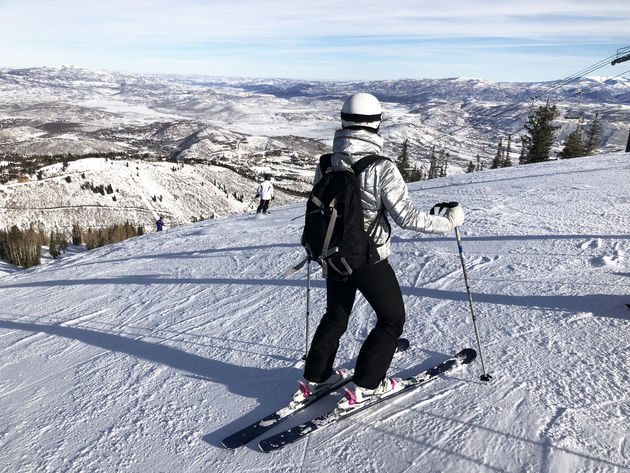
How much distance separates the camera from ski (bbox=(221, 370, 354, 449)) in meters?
2.79

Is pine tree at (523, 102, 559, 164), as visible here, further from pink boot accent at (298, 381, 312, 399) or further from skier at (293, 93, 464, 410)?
pink boot accent at (298, 381, 312, 399)

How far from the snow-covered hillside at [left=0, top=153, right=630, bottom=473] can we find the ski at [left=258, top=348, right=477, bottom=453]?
0.07 metres

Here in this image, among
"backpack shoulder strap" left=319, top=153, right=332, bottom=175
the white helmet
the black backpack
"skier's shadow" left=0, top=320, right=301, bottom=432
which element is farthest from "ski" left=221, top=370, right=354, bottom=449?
the white helmet

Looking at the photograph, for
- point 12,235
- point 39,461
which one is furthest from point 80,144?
point 39,461

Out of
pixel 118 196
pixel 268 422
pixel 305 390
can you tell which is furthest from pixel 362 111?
pixel 118 196

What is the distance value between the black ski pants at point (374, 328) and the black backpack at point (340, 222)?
14 cm

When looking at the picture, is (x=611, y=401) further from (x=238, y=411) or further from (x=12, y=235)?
(x=12, y=235)

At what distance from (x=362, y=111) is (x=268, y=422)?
2.26 m

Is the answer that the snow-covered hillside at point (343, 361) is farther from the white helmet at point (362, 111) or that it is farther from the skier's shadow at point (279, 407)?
the white helmet at point (362, 111)

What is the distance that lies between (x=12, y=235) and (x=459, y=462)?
833 inches

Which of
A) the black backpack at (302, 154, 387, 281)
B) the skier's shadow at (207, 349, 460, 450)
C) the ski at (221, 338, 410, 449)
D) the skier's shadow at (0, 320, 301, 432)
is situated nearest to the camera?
the black backpack at (302, 154, 387, 281)

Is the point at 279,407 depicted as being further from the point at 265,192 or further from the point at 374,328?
the point at 265,192

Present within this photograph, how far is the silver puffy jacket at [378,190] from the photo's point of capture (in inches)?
97.7

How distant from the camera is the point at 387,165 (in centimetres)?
247
